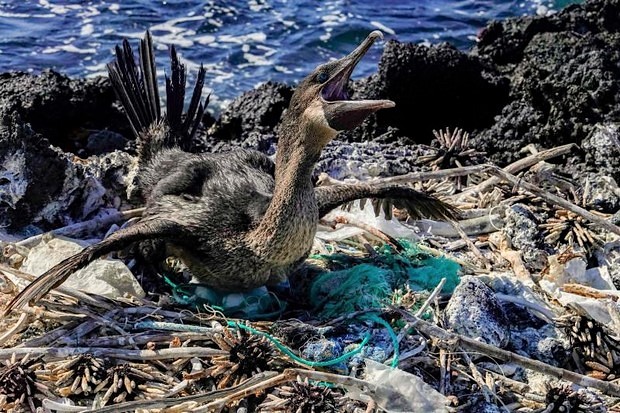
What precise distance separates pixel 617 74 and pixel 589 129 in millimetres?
521

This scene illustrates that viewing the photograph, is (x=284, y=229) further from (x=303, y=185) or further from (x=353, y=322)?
(x=353, y=322)

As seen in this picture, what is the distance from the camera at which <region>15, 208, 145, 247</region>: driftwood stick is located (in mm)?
4754

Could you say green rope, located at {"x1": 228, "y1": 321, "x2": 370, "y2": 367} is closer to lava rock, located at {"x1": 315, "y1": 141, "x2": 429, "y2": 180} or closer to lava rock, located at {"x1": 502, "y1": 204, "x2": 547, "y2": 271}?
lava rock, located at {"x1": 502, "y1": 204, "x2": 547, "y2": 271}

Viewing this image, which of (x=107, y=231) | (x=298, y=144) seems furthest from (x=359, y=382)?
(x=107, y=231)

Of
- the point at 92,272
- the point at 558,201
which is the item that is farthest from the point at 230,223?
the point at 558,201

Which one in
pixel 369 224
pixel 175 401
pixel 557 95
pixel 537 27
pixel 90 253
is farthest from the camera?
pixel 537 27

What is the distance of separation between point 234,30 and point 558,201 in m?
7.74

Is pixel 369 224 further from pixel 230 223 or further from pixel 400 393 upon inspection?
pixel 400 393

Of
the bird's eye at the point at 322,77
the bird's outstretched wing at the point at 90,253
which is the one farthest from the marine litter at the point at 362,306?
the bird's eye at the point at 322,77

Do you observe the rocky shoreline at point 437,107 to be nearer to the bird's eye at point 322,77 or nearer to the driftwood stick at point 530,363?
the bird's eye at point 322,77

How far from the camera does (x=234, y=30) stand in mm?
11922

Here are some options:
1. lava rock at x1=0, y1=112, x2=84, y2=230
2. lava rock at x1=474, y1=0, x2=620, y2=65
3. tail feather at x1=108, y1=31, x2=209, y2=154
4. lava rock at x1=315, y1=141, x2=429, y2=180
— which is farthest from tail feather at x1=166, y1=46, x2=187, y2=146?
lava rock at x1=474, y1=0, x2=620, y2=65

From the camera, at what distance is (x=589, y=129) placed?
6102mm

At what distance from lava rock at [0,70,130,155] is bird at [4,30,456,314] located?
173 cm
